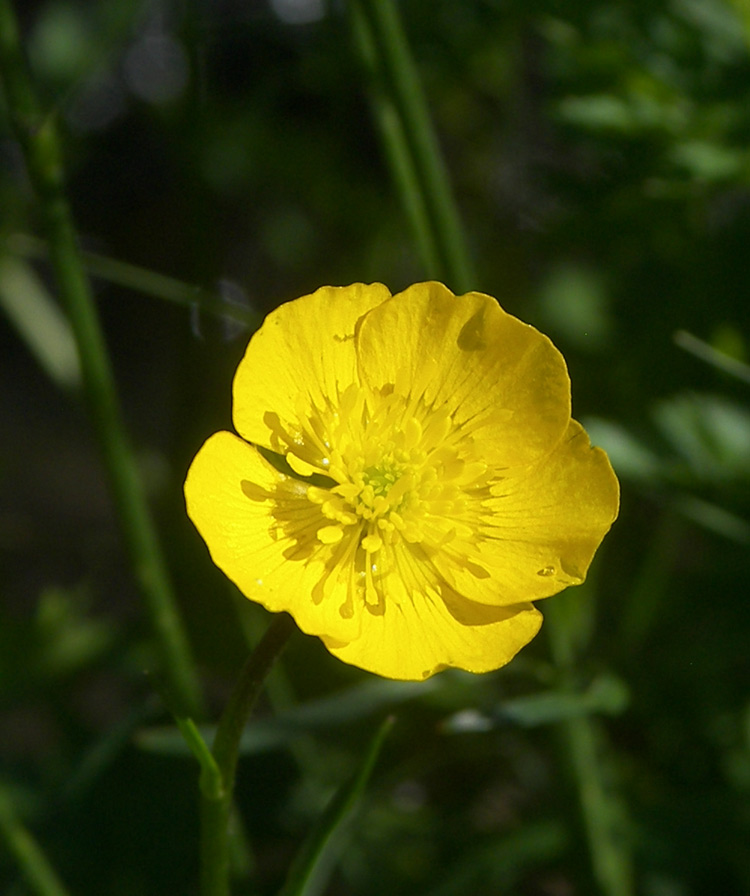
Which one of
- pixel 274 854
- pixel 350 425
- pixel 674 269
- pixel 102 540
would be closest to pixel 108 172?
pixel 102 540

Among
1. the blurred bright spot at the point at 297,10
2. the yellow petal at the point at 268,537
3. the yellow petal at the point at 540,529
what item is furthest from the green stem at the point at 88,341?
the blurred bright spot at the point at 297,10

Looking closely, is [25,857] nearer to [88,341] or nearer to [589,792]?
[88,341]

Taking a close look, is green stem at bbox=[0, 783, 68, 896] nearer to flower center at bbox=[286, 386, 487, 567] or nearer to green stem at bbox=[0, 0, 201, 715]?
green stem at bbox=[0, 0, 201, 715]

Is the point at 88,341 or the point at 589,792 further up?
the point at 88,341

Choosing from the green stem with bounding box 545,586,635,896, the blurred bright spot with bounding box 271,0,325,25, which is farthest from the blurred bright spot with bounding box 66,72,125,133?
the green stem with bounding box 545,586,635,896

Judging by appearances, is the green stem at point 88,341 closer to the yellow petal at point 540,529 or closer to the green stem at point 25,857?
the green stem at point 25,857

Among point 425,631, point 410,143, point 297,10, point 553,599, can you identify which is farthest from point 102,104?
point 425,631
